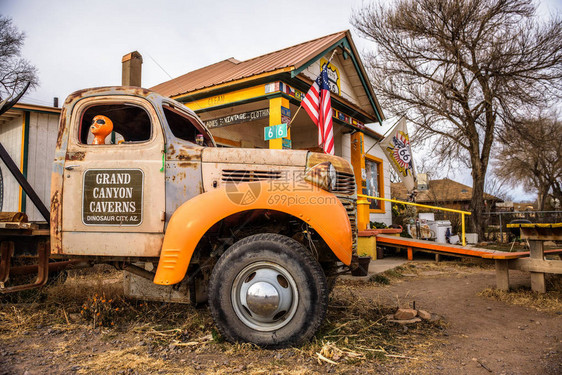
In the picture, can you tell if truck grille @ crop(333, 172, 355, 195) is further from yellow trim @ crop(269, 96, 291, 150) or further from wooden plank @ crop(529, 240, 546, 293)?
yellow trim @ crop(269, 96, 291, 150)

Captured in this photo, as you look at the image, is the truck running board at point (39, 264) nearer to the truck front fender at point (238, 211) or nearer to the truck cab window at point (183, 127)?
the truck front fender at point (238, 211)

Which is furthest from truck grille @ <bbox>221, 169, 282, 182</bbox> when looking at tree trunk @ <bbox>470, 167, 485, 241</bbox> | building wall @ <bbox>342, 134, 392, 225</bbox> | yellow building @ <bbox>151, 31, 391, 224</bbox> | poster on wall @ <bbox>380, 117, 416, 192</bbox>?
tree trunk @ <bbox>470, 167, 485, 241</bbox>

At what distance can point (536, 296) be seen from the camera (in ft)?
16.8

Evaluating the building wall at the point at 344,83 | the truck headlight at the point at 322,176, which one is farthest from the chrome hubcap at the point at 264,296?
the building wall at the point at 344,83

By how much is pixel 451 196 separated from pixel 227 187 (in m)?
40.8

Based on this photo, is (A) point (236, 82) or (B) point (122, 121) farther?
(A) point (236, 82)

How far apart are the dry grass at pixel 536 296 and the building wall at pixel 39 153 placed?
8059 millimetres

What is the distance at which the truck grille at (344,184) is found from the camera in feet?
12.1

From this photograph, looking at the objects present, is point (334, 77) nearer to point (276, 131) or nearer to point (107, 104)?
point (276, 131)

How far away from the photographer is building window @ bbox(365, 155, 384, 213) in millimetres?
12844

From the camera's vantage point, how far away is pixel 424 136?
618 inches

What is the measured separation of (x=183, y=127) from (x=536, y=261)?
5.19 m

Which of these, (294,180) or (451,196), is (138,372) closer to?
(294,180)

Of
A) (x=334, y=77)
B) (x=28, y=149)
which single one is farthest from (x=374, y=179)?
(x=28, y=149)
